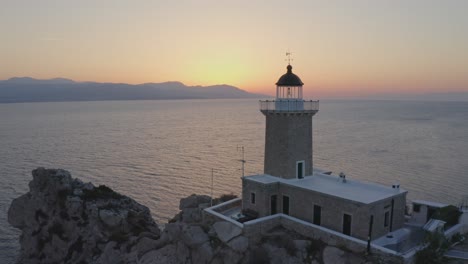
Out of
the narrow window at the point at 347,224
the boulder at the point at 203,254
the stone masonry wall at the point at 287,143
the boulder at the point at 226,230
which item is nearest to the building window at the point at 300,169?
the stone masonry wall at the point at 287,143

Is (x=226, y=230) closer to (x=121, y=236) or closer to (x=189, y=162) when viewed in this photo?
(x=121, y=236)

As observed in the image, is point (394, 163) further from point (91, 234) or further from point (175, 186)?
point (91, 234)

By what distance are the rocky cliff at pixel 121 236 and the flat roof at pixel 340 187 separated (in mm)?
2988

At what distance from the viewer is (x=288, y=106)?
78.2 feet

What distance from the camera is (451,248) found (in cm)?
1859

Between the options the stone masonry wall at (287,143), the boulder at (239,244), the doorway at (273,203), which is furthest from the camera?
the stone masonry wall at (287,143)

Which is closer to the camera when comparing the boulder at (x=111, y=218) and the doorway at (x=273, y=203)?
the doorway at (x=273, y=203)

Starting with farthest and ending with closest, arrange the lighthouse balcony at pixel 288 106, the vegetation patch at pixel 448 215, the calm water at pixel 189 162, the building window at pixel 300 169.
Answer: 1. the calm water at pixel 189 162
2. the building window at pixel 300 169
3. the lighthouse balcony at pixel 288 106
4. the vegetation patch at pixel 448 215

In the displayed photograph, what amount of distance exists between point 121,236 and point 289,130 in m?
13.9

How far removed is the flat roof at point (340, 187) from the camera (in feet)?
65.4

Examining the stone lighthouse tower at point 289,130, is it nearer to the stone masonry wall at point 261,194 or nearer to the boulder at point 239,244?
the stone masonry wall at point 261,194

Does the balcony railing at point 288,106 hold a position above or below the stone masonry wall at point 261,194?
above

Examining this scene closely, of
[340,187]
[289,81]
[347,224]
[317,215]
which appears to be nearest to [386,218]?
[347,224]

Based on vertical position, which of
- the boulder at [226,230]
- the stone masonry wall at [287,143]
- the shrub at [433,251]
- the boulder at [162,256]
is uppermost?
the stone masonry wall at [287,143]
